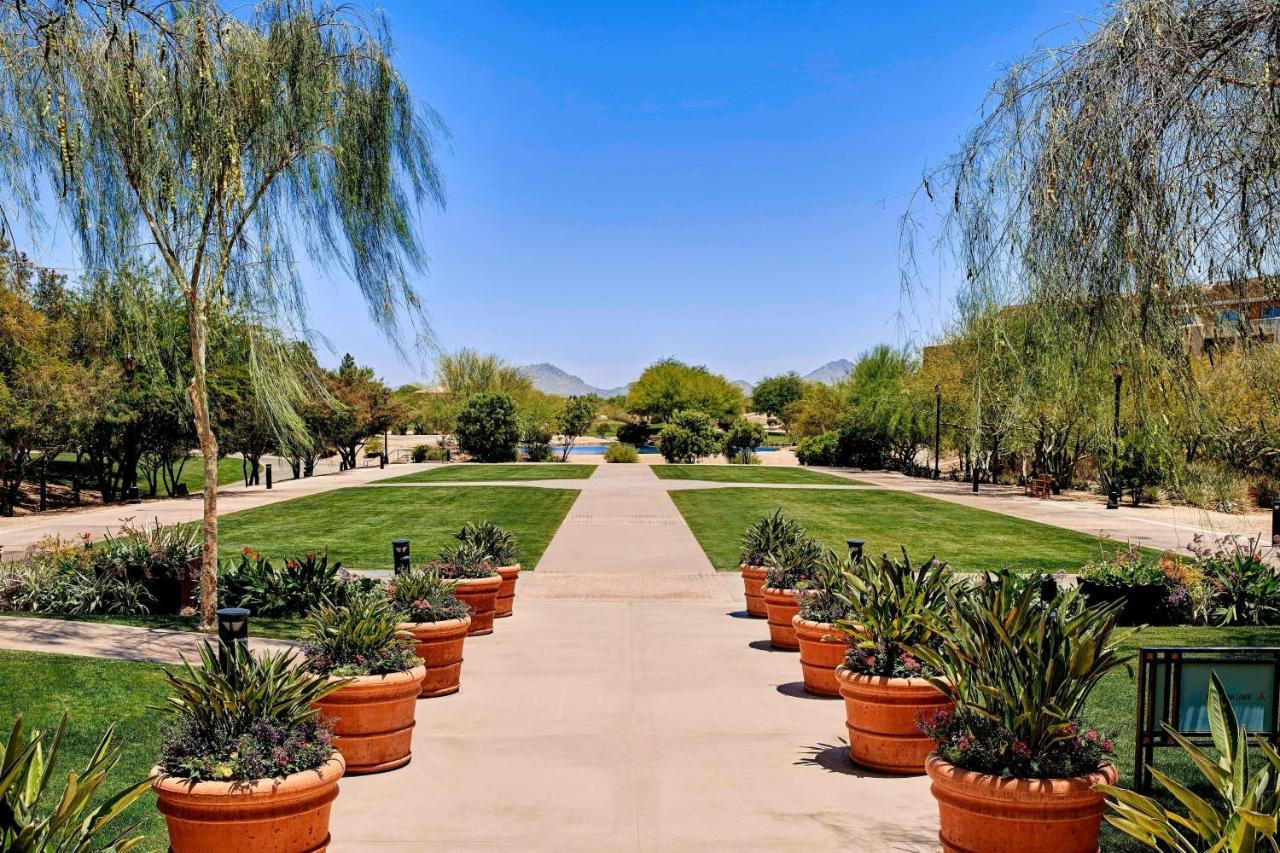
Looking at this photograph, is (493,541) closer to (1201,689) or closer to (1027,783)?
(1201,689)

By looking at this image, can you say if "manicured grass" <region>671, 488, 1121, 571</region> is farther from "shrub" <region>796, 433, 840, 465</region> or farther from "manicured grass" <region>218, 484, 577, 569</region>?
"shrub" <region>796, 433, 840, 465</region>

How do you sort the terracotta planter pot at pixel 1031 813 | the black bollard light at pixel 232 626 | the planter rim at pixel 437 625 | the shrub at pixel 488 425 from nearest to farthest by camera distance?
the terracotta planter pot at pixel 1031 813 < the black bollard light at pixel 232 626 < the planter rim at pixel 437 625 < the shrub at pixel 488 425

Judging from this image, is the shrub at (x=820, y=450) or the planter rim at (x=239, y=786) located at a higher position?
the shrub at (x=820, y=450)

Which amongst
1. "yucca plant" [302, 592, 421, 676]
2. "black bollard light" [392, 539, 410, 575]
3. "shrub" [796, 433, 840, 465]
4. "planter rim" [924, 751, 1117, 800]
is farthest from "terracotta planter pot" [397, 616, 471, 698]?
"shrub" [796, 433, 840, 465]

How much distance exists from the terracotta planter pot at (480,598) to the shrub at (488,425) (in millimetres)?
42827

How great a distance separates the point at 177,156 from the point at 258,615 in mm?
5636

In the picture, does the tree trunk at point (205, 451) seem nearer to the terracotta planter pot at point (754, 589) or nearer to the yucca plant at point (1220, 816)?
the terracotta planter pot at point (754, 589)

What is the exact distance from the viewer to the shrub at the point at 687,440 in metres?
54.0

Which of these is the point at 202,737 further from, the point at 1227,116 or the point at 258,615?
the point at 258,615

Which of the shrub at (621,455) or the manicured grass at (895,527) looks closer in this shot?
the manicured grass at (895,527)

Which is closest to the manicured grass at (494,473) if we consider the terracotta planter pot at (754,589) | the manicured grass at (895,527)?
the manicured grass at (895,527)

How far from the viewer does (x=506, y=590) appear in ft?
43.2

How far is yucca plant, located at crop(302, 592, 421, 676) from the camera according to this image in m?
7.04

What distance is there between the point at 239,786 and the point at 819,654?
17.5 feet
